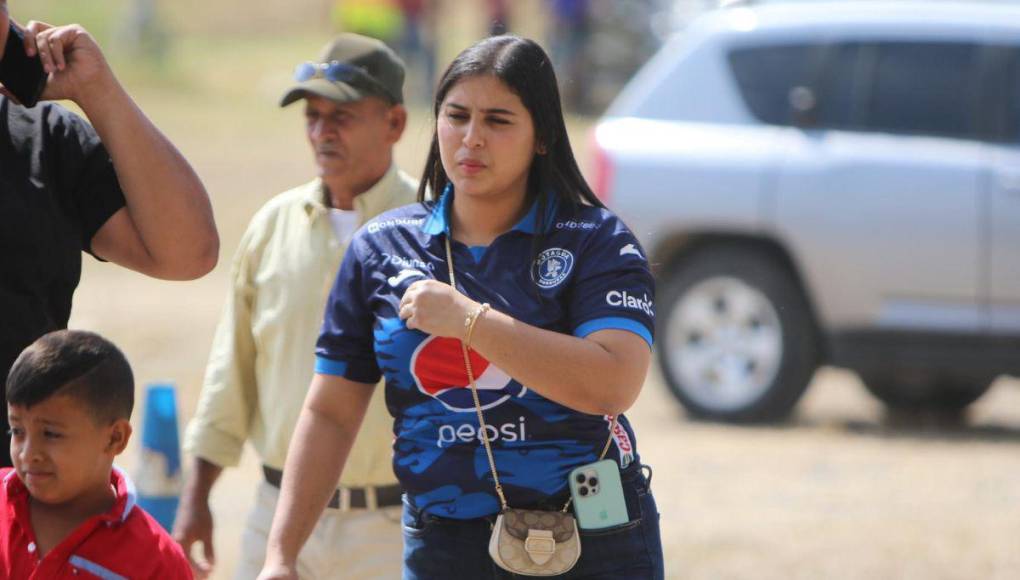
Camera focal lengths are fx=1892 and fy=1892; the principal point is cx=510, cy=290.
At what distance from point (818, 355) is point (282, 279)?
18.9 feet

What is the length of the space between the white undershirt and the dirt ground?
367 millimetres

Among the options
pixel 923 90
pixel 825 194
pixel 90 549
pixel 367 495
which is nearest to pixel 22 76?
pixel 90 549

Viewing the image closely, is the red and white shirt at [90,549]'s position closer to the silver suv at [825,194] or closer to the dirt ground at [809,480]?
the dirt ground at [809,480]

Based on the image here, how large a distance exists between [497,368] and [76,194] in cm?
87

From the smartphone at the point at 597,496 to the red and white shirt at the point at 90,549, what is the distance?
737mm

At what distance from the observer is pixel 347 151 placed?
4930 millimetres

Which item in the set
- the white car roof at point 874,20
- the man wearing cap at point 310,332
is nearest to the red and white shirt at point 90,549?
the man wearing cap at point 310,332

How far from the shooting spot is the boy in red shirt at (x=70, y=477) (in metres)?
3.27

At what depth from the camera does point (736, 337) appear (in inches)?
400

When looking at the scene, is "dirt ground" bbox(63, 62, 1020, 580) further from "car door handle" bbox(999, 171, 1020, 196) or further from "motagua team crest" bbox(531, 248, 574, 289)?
"car door handle" bbox(999, 171, 1020, 196)

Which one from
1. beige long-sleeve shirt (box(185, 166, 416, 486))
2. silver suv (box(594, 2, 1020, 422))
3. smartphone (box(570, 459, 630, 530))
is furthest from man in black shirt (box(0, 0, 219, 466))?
silver suv (box(594, 2, 1020, 422))

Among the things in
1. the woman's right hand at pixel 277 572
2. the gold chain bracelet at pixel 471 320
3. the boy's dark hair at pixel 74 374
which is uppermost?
the gold chain bracelet at pixel 471 320

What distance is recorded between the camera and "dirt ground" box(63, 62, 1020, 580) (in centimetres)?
734

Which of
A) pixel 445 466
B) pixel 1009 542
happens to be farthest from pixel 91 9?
pixel 445 466
